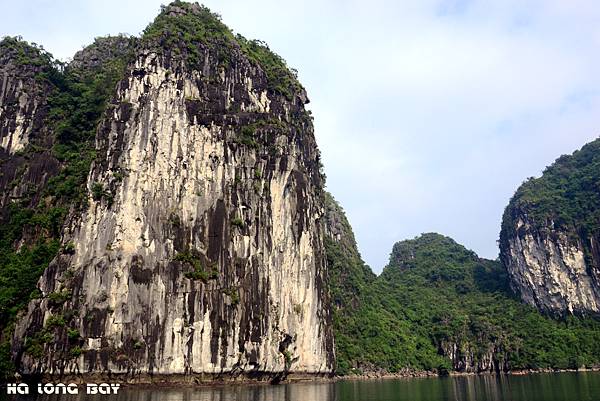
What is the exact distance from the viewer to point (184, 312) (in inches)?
1115

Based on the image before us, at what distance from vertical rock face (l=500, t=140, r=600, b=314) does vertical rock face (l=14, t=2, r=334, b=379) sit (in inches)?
1221

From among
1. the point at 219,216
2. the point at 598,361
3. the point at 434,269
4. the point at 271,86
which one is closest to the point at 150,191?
the point at 219,216

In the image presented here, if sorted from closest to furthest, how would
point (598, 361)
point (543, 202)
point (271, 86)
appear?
point (271, 86), point (598, 361), point (543, 202)

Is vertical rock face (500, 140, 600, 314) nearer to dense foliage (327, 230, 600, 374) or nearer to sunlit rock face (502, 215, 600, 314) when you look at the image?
sunlit rock face (502, 215, 600, 314)

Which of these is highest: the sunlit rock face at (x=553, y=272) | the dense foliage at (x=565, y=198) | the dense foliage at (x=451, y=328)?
the dense foliage at (x=565, y=198)

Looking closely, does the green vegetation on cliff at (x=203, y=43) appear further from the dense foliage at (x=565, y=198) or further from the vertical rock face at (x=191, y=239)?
the dense foliage at (x=565, y=198)

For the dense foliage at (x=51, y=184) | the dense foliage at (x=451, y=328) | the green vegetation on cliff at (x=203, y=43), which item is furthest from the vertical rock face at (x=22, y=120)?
the dense foliage at (x=451, y=328)

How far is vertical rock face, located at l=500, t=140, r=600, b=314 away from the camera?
5638 centimetres

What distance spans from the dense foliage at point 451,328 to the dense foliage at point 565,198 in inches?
344

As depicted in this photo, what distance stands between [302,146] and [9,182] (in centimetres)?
1990

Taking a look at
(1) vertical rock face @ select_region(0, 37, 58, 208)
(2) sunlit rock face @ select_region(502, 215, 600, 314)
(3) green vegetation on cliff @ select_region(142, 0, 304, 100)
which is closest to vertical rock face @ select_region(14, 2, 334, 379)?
(3) green vegetation on cliff @ select_region(142, 0, 304, 100)

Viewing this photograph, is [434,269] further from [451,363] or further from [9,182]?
[9,182]

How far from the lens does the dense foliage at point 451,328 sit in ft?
169

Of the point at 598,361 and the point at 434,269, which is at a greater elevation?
the point at 434,269
